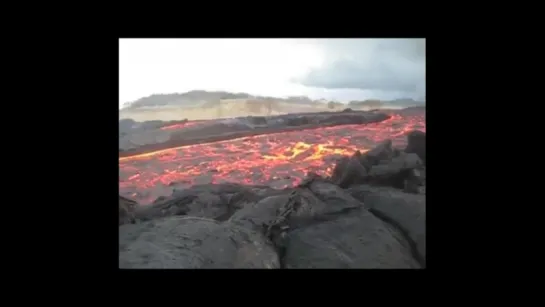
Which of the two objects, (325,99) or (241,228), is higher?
(325,99)

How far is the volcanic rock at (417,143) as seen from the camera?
2504 millimetres

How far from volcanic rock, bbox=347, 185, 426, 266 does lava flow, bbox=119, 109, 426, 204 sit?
26 centimetres

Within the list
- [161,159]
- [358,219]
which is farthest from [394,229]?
[161,159]

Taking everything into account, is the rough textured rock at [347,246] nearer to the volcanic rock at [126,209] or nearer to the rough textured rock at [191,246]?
the rough textured rock at [191,246]

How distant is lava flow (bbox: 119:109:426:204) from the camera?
2.48m

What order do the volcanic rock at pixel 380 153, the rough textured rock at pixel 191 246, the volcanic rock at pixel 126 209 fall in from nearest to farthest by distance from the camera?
the rough textured rock at pixel 191 246, the volcanic rock at pixel 126 209, the volcanic rock at pixel 380 153

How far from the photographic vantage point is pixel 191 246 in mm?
2354

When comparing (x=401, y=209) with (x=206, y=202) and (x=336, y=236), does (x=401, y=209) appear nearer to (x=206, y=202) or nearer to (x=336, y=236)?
(x=336, y=236)

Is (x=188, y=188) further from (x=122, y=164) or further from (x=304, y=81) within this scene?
(x=304, y=81)

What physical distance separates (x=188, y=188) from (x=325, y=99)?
3.11ft

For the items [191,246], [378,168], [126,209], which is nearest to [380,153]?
[378,168]

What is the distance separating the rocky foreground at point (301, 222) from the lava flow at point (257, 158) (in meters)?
0.05

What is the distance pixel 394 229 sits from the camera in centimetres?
248

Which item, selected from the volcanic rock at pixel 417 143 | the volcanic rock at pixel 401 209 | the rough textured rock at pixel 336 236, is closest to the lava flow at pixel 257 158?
the volcanic rock at pixel 417 143
